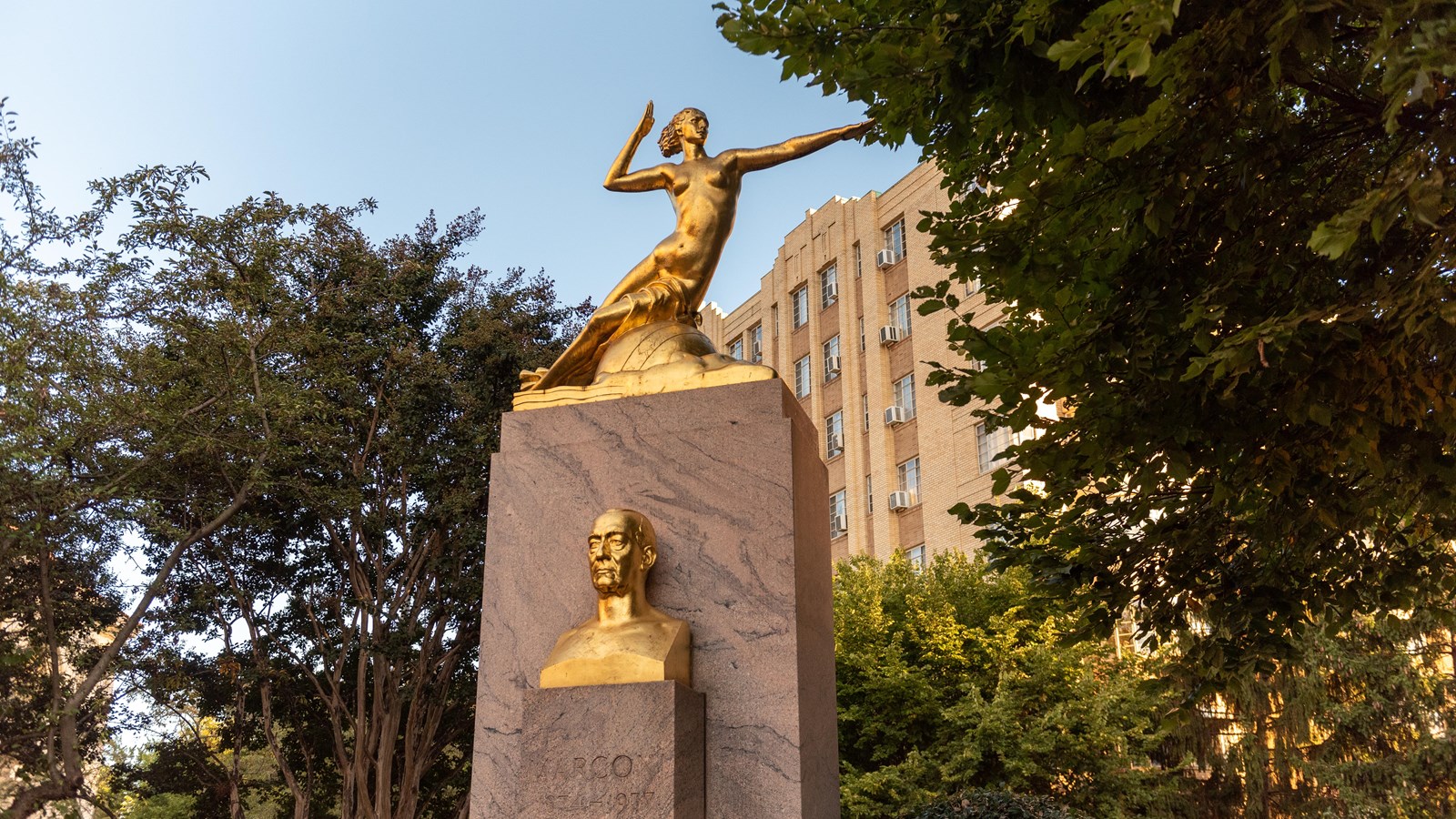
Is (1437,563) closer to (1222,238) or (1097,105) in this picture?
(1222,238)

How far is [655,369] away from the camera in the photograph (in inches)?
267

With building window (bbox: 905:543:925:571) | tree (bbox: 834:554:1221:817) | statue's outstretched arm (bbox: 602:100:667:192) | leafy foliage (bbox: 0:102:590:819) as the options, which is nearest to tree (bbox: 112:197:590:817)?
leafy foliage (bbox: 0:102:590:819)

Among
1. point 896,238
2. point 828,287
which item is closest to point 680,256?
point 896,238

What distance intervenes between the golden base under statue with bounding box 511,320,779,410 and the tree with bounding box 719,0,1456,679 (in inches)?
57.4

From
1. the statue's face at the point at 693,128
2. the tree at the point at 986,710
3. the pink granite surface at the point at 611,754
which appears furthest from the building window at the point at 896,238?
the pink granite surface at the point at 611,754

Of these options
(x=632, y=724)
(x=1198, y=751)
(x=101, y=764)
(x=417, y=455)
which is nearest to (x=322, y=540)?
(x=417, y=455)

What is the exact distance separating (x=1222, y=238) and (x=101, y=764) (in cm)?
1707

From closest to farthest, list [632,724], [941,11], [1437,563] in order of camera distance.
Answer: [632,724], [941,11], [1437,563]

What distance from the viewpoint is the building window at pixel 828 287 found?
1457 inches

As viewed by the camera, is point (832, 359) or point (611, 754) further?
point (832, 359)

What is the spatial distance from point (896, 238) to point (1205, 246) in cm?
2816

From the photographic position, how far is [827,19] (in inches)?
253

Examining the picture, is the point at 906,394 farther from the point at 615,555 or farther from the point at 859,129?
the point at 615,555

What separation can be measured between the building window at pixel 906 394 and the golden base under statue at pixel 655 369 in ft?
84.1
